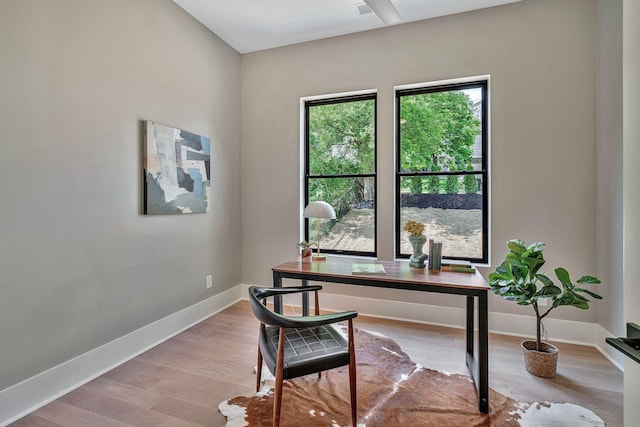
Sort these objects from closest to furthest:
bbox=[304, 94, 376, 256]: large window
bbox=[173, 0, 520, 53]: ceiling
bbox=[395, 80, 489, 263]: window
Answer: bbox=[173, 0, 520, 53]: ceiling → bbox=[395, 80, 489, 263]: window → bbox=[304, 94, 376, 256]: large window

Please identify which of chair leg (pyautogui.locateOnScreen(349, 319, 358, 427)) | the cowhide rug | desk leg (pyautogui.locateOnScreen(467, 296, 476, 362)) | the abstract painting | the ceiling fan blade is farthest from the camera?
the abstract painting

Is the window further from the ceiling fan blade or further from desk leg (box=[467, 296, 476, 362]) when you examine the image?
the ceiling fan blade

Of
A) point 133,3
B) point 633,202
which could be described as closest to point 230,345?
point 633,202

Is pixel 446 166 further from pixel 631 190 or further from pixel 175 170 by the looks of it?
pixel 175 170

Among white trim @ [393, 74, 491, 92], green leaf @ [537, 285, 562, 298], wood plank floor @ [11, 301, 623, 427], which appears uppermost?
white trim @ [393, 74, 491, 92]

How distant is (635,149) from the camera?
2.91ft

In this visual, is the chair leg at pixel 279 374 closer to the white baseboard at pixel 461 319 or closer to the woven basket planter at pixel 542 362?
the woven basket planter at pixel 542 362

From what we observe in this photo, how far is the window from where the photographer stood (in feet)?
10.1

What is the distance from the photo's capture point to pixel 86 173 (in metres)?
2.19

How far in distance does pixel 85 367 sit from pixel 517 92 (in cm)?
411

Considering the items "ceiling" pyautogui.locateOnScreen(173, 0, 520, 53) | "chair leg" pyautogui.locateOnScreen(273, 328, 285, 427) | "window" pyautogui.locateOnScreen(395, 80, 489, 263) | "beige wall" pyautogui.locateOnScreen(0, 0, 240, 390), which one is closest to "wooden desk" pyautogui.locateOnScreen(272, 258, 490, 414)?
"chair leg" pyautogui.locateOnScreen(273, 328, 285, 427)

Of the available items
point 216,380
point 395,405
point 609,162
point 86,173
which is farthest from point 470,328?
point 86,173

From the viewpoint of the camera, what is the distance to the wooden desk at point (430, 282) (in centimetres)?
182

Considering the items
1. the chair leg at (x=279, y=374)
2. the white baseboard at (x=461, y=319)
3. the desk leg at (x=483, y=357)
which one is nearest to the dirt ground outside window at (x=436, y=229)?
the white baseboard at (x=461, y=319)
